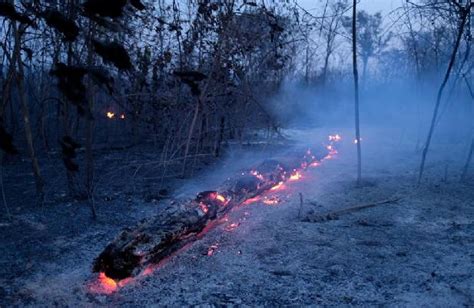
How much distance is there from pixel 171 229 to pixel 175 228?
5 cm

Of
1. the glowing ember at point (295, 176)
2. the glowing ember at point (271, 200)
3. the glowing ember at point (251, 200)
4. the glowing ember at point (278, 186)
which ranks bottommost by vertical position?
the glowing ember at point (271, 200)

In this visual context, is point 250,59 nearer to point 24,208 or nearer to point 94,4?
point 24,208

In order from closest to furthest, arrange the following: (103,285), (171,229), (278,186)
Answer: (103,285), (171,229), (278,186)

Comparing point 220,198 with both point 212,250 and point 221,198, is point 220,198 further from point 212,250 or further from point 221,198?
point 212,250

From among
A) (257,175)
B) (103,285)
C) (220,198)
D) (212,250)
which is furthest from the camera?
(257,175)

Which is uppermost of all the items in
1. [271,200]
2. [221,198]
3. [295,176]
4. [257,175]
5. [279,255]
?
[257,175]

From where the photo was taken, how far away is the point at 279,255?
3920 millimetres

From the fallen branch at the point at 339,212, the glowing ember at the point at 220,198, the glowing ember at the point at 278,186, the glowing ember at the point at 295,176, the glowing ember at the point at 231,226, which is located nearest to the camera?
the glowing ember at the point at 231,226

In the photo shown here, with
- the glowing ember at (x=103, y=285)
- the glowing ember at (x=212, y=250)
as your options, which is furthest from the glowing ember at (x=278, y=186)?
the glowing ember at (x=103, y=285)

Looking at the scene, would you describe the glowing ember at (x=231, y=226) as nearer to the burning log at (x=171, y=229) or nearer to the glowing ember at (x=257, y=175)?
the burning log at (x=171, y=229)

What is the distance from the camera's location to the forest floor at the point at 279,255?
315 centimetres

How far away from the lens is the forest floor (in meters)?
3.15

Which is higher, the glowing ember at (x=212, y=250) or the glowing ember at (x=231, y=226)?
the glowing ember at (x=231, y=226)

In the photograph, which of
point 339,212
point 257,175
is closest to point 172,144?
point 257,175
